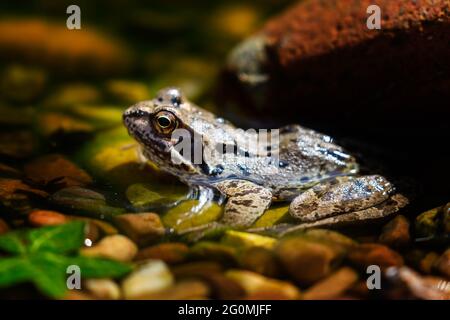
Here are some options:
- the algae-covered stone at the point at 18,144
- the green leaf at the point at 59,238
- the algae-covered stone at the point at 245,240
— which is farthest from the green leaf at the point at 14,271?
the algae-covered stone at the point at 18,144

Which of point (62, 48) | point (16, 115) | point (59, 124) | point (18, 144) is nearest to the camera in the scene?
point (18, 144)

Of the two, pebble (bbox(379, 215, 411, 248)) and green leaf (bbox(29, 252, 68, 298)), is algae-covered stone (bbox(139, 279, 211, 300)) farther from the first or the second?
pebble (bbox(379, 215, 411, 248))

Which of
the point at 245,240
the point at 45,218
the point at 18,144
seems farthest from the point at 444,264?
the point at 18,144

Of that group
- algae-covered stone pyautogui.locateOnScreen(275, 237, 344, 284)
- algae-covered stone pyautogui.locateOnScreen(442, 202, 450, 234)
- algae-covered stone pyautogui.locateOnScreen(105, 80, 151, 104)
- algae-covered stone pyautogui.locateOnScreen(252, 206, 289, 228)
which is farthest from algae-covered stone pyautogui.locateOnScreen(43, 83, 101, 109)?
algae-covered stone pyautogui.locateOnScreen(442, 202, 450, 234)

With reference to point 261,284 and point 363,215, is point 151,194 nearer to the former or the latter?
point 261,284

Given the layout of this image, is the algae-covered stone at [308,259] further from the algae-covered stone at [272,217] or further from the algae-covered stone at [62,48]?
the algae-covered stone at [62,48]

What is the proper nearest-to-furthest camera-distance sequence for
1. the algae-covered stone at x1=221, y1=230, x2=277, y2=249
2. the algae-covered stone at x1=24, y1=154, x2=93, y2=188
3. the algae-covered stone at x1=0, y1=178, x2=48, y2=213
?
the algae-covered stone at x1=221, y1=230, x2=277, y2=249
the algae-covered stone at x1=0, y1=178, x2=48, y2=213
the algae-covered stone at x1=24, y1=154, x2=93, y2=188
